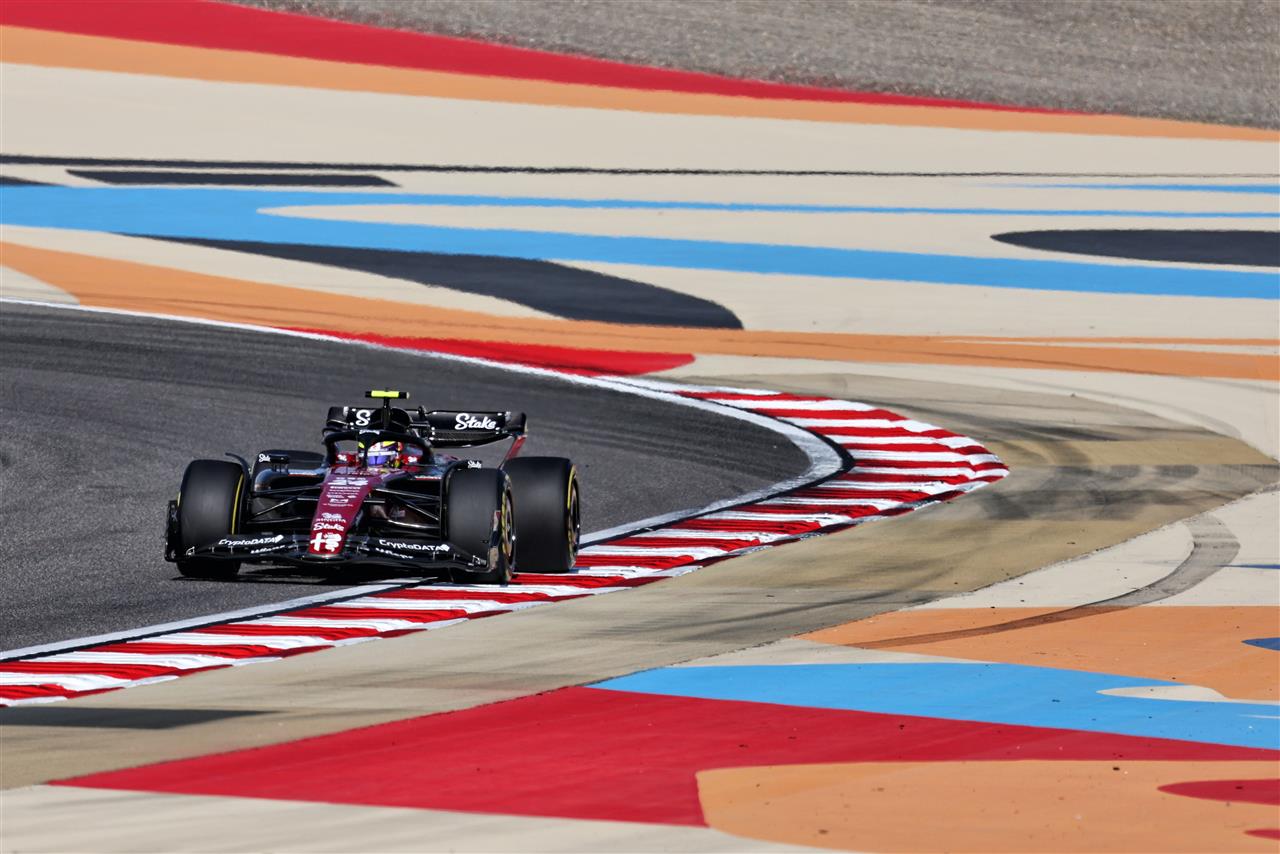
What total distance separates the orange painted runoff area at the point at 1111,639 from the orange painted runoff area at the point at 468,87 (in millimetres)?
34917

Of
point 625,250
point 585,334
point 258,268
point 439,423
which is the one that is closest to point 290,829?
point 439,423

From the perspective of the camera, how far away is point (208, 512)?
40.7ft

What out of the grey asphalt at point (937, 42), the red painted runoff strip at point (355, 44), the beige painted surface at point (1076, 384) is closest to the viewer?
the beige painted surface at point (1076, 384)

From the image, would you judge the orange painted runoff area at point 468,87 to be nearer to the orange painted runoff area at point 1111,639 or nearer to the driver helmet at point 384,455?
the driver helmet at point 384,455

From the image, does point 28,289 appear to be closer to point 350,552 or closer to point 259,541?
point 259,541

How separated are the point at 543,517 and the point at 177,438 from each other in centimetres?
538

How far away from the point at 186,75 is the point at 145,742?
39.3 m

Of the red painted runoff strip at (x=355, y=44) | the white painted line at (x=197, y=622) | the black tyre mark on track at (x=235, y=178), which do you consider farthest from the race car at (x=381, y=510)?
the red painted runoff strip at (x=355, y=44)

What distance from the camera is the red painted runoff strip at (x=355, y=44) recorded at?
48.5 metres

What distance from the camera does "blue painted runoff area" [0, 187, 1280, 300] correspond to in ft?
97.8

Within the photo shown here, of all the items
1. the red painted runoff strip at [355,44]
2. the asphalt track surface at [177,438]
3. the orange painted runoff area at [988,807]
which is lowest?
the asphalt track surface at [177,438]

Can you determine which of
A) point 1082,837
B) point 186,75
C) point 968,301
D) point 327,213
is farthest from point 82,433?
point 186,75

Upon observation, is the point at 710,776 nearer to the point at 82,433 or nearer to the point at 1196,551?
the point at 1196,551

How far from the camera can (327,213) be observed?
33.8m
